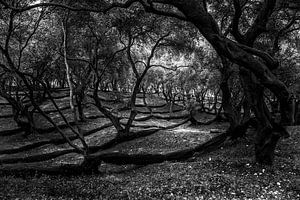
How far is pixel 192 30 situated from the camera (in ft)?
67.5

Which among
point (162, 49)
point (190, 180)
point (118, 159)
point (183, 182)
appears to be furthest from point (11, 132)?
point (190, 180)

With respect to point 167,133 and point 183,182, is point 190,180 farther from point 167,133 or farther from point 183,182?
point 167,133

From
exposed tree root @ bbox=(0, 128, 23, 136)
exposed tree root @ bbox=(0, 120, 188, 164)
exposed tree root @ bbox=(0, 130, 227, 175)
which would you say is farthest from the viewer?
exposed tree root @ bbox=(0, 128, 23, 136)

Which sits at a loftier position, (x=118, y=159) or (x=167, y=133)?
(x=118, y=159)

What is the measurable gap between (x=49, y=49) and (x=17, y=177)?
50.2 feet

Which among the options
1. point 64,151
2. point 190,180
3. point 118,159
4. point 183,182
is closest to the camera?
point 183,182

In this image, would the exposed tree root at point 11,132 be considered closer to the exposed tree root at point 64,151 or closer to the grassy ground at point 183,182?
the exposed tree root at point 64,151

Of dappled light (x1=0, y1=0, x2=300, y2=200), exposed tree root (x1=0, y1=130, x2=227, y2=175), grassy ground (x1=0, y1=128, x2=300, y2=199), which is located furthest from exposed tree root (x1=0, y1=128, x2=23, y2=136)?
grassy ground (x1=0, y1=128, x2=300, y2=199)

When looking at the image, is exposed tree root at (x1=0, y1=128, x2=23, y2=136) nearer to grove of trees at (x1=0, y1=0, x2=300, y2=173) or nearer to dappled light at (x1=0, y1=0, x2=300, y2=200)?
dappled light at (x1=0, y1=0, x2=300, y2=200)

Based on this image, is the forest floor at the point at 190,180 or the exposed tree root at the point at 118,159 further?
the exposed tree root at the point at 118,159

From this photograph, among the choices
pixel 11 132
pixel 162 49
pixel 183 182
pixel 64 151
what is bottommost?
pixel 64 151

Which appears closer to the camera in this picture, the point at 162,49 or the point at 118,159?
the point at 118,159

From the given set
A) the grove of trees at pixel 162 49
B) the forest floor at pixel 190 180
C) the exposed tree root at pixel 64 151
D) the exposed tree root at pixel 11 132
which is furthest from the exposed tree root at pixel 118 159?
the exposed tree root at pixel 11 132

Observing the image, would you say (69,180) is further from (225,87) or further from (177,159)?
(225,87)
